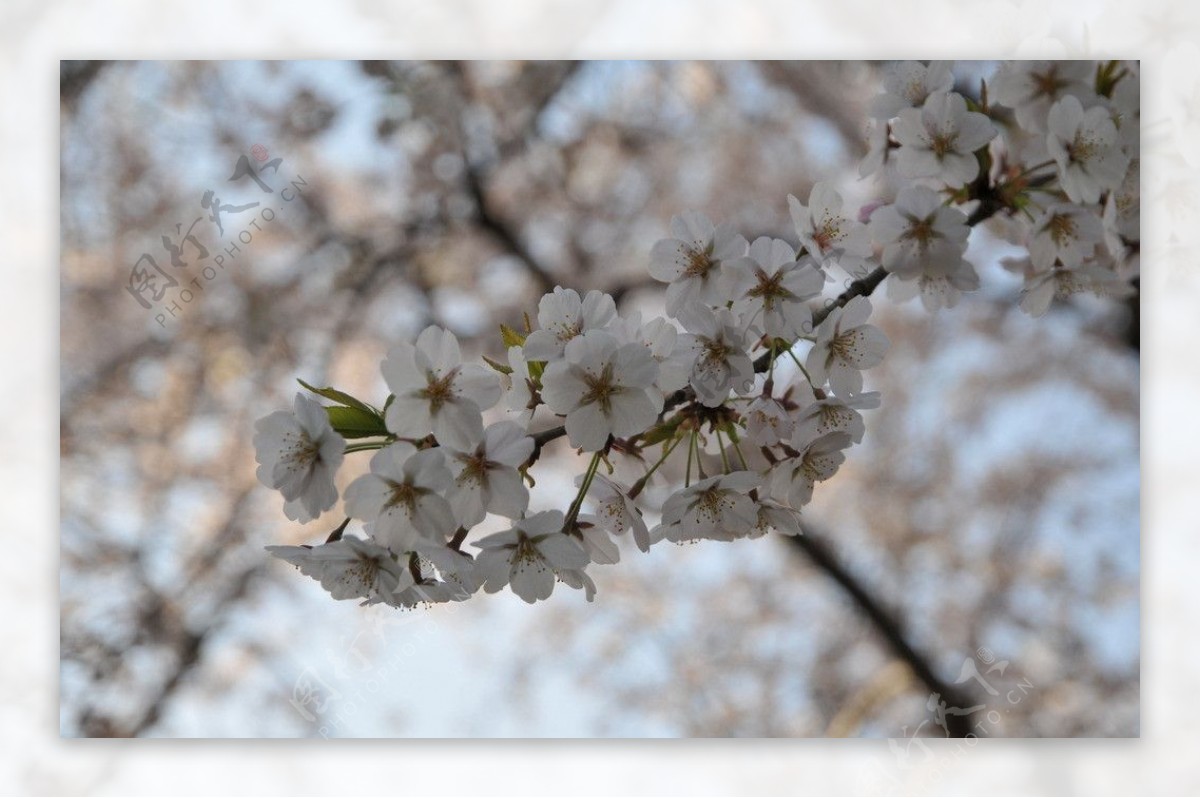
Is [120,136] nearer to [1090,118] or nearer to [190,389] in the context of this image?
[190,389]

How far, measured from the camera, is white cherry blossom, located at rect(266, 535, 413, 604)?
65 centimetres

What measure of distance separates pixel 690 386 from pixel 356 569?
237mm

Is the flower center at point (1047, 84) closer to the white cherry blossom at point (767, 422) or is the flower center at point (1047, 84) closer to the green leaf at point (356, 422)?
the white cherry blossom at point (767, 422)

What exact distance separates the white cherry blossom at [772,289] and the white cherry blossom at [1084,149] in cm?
24

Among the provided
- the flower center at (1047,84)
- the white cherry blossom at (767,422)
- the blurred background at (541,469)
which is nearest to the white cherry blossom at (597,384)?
the white cherry blossom at (767,422)

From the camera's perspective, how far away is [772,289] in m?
0.68

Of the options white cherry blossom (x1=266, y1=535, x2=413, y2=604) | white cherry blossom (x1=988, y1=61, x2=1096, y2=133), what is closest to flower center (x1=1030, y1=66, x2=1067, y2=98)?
white cherry blossom (x1=988, y1=61, x2=1096, y2=133)

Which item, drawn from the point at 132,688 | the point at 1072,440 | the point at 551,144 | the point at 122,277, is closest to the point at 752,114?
the point at 551,144

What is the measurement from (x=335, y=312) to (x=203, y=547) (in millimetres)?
405

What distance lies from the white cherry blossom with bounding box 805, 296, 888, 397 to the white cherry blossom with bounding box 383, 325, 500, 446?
0.22 meters

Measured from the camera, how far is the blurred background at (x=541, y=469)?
5.29ft

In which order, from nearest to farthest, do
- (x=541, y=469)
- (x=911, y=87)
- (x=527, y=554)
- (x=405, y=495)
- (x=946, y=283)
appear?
(x=405, y=495) < (x=527, y=554) < (x=946, y=283) < (x=911, y=87) < (x=541, y=469)

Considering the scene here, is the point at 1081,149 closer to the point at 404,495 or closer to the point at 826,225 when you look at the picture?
the point at 826,225

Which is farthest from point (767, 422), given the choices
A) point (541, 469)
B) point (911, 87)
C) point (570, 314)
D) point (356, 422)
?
point (541, 469)
